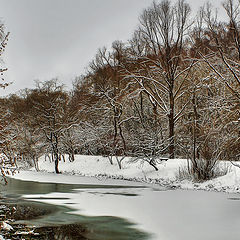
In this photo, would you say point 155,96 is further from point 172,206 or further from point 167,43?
point 172,206

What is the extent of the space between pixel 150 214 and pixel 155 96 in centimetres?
1916

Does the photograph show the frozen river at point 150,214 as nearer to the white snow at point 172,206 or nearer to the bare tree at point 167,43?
the white snow at point 172,206

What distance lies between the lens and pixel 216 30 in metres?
15.5

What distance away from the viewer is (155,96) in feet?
93.2

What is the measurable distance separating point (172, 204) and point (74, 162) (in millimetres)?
22362

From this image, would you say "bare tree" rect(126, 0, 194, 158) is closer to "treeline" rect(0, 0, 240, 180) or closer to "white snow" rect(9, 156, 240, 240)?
"treeline" rect(0, 0, 240, 180)

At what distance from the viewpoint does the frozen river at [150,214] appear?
25.6 feet

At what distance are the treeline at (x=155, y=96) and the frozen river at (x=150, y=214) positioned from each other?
9.49ft

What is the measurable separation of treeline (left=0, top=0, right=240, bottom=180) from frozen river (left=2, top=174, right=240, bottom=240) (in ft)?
9.49

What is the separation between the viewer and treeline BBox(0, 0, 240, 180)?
17041mm

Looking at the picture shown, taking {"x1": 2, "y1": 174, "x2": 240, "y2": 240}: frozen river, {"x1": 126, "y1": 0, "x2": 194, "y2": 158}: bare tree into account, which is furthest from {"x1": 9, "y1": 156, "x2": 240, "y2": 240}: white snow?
{"x1": 126, "y1": 0, "x2": 194, "y2": 158}: bare tree

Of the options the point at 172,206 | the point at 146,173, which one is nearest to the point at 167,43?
the point at 146,173

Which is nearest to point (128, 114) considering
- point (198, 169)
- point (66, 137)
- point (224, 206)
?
point (66, 137)

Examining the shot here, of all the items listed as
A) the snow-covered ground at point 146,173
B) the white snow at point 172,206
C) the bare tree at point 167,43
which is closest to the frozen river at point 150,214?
the white snow at point 172,206
